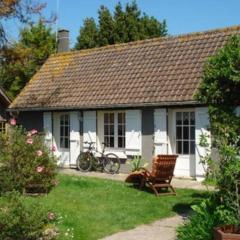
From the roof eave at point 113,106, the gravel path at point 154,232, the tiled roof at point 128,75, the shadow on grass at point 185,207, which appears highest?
the tiled roof at point 128,75

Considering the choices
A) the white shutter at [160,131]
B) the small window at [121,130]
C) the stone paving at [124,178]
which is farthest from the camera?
the small window at [121,130]

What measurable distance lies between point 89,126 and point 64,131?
6.50 feet

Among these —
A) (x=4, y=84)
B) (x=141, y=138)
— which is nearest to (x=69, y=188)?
(x=141, y=138)

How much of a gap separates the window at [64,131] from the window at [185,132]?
5.69 meters

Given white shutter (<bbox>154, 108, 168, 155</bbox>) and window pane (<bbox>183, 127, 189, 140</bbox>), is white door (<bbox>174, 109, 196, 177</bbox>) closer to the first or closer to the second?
window pane (<bbox>183, 127, 189, 140</bbox>)

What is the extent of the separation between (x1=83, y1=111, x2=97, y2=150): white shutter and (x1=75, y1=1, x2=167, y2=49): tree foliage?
63.2ft

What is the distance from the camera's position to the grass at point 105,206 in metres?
9.41

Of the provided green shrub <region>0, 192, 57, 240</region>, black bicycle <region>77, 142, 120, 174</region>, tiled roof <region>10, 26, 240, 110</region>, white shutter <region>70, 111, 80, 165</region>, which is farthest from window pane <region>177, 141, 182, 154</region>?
green shrub <region>0, 192, 57, 240</region>

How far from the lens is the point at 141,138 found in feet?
61.1

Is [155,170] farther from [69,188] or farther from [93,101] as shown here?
[93,101]

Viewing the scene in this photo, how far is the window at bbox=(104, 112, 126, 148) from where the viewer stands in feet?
65.0

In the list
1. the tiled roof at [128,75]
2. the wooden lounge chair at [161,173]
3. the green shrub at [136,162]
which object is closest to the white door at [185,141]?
the tiled roof at [128,75]

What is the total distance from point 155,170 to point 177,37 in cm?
900

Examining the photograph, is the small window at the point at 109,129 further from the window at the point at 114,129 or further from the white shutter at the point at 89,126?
the white shutter at the point at 89,126
